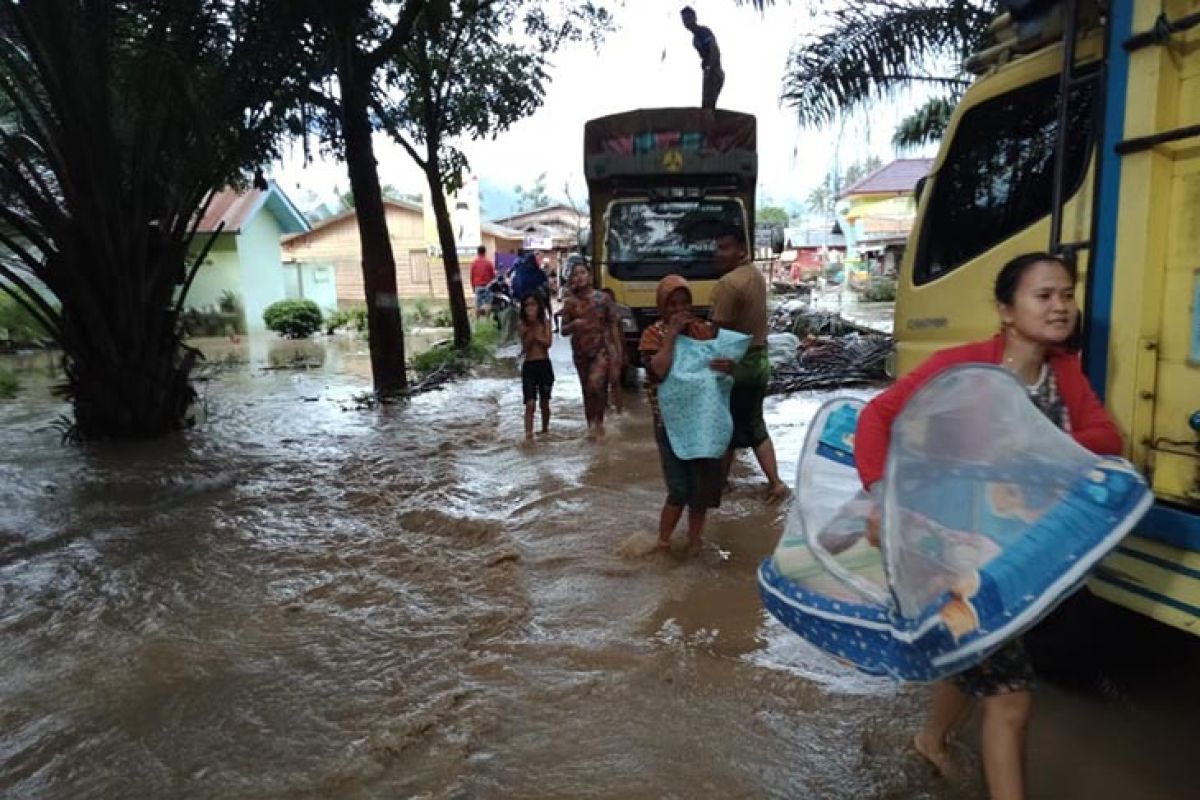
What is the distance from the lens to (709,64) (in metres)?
9.17

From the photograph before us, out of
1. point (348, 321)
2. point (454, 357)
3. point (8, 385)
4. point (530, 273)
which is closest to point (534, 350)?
point (454, 357)

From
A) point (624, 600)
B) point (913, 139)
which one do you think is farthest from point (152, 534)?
point (913, 139)

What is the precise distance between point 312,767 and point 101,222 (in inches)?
278

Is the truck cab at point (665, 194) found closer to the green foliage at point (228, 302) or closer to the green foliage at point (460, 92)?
the green foliage at point (460, 92)

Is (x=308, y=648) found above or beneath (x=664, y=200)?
beneath

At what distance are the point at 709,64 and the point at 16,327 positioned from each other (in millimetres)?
16479

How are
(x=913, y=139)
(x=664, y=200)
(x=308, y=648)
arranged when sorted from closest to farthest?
(x=308, y=648) < (x=664, y=200) < (x=913, y=139)

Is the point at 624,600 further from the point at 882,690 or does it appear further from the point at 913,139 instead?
the point at 913,139

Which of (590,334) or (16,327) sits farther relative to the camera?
(16,327)

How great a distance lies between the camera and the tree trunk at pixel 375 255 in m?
10.3

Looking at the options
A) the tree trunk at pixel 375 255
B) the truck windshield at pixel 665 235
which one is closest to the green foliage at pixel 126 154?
the tree trunk at pixel 375 255

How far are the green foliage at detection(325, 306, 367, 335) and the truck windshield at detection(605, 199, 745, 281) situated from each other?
13511 millimetres

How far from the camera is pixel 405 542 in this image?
17.2ft

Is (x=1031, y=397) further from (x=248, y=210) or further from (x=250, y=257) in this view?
(x=250, y=257)
